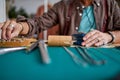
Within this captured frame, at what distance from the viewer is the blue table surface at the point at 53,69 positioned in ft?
1.12

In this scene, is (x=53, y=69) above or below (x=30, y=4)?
below

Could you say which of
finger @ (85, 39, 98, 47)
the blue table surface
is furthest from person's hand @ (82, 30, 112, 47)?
the blue table surface

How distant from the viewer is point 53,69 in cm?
37

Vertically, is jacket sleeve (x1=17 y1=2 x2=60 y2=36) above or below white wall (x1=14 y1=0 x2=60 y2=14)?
below

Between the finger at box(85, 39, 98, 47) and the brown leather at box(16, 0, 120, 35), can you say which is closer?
the finger at box(85, 39, 98, 47)

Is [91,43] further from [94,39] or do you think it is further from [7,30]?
[7,30]

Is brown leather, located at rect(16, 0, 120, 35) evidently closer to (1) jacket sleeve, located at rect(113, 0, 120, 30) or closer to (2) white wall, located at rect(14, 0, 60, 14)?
(1) jacket sleeve, located at rect(113, 0, 120, 30)

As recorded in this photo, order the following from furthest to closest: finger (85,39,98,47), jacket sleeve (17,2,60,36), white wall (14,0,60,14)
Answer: white wall (14,0,60,14) < jacket sleeve (17,2,60,36) < finger (85,39,98,47)

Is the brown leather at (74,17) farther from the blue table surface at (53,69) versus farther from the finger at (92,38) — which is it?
the blue table surface at (53,69)

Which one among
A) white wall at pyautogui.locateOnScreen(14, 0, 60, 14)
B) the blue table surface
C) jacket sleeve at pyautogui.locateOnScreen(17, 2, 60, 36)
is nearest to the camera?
the blue table surface

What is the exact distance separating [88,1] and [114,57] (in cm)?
54

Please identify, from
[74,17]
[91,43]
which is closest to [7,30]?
[91,43]

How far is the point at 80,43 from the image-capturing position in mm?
610

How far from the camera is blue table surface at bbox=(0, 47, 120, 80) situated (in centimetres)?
34
